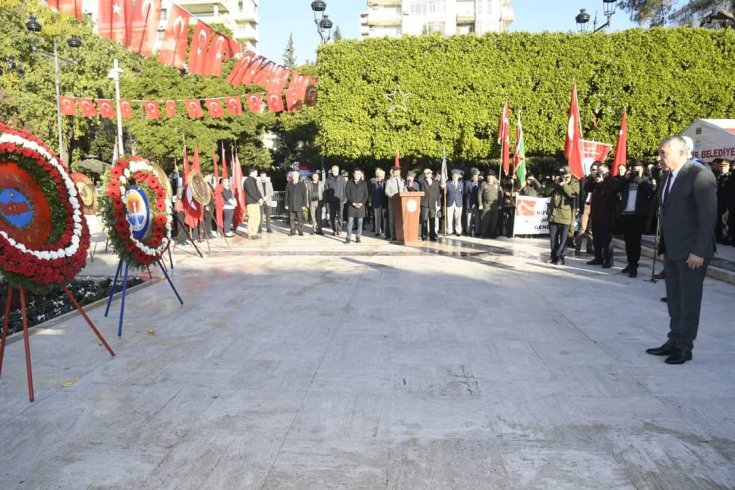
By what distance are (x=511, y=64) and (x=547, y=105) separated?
6.16 ft

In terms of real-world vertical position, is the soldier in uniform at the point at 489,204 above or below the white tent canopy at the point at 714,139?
below

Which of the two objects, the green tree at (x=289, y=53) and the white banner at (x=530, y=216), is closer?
the white banner at (x=530, y=216)

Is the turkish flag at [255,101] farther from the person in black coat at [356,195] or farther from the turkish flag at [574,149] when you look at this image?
the turkish flag at [574,149]

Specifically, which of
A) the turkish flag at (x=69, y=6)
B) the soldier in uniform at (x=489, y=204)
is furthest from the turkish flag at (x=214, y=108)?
the turkish flag at (x=69, y=6)

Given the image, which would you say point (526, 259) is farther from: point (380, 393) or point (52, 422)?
point (52, 422)

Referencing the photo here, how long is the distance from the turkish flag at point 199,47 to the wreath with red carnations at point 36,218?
6.76m

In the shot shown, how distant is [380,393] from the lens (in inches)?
169

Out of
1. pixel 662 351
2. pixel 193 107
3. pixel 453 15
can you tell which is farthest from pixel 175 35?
pixel 453 15

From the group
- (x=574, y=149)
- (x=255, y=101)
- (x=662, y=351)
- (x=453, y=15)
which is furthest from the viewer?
(x=453, y=15)

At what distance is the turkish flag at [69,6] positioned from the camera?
8.55m

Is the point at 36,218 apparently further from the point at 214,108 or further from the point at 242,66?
the point at 214,108

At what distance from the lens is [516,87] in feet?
64.4

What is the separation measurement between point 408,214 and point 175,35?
6.69 m

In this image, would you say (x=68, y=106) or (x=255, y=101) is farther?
(x=68, y=106)
